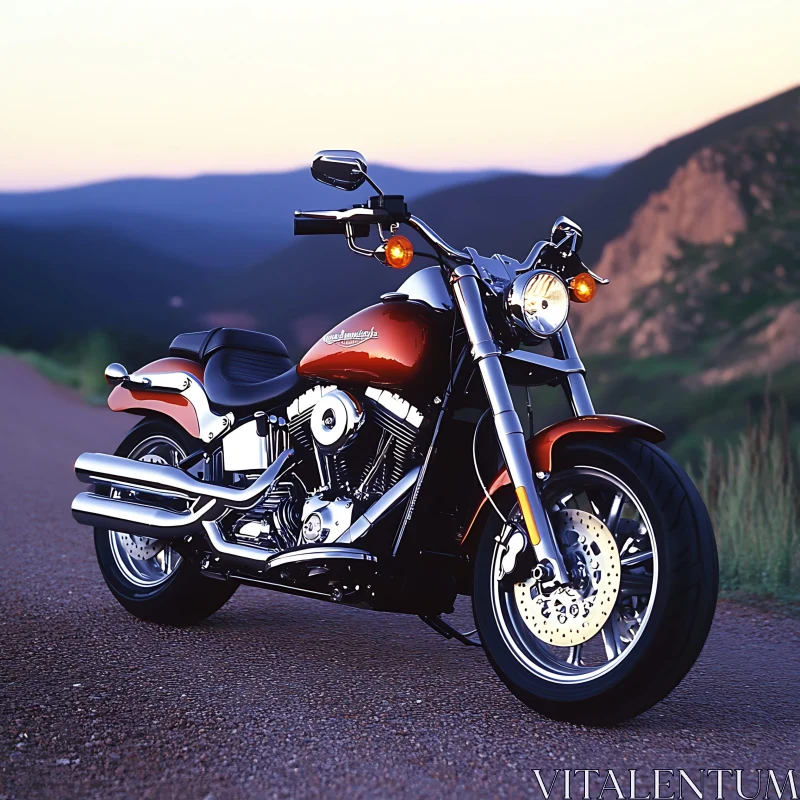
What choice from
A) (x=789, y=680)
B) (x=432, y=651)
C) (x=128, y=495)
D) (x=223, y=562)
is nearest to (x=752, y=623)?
(x=789, y=680)

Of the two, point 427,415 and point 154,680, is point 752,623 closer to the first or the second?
point 427,415

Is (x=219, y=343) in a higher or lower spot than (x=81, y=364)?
higher

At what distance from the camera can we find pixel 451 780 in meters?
3.18

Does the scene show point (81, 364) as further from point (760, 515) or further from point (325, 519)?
point (325, 519)

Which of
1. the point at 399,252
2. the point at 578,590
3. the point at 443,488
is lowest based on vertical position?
the point at 578,590

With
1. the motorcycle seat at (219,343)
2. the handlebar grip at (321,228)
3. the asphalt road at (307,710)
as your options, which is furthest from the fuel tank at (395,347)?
the asphalt road at (307,710)

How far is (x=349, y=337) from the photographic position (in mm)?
4293

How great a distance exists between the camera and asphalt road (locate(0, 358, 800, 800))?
10.6 ft

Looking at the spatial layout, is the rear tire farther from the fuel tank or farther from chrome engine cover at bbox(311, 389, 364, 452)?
the fuel tank

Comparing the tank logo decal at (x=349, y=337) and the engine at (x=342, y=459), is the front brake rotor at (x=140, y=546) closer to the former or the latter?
the engine at (x=342, y=459)

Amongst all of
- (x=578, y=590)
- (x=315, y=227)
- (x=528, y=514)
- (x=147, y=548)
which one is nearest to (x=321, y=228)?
(x=315, y=227)

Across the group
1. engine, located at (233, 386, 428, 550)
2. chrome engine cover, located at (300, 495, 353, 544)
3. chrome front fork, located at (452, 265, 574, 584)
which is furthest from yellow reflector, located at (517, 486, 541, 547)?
chrome engine cover, located at (300, 495, 353, 544)

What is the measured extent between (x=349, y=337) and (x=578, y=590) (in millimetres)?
1307

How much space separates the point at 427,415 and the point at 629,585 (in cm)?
100
